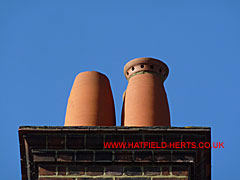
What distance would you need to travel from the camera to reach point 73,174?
577 centimetres

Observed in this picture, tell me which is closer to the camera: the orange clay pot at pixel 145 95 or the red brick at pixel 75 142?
the red brick at pixel 75 142

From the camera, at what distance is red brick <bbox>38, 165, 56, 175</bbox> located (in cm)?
580

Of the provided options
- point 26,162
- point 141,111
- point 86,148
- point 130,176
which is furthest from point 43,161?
point 141,111

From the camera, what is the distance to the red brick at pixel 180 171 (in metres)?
5.79

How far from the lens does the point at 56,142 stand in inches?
229

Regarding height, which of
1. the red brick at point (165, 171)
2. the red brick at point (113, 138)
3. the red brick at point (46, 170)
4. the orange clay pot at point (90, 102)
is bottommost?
the red brick at point (46, 170)

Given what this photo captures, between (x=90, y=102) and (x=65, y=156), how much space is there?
54.8 inches

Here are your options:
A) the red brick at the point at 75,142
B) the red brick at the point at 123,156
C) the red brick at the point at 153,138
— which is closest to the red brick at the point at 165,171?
the red brick at the point at 153,138

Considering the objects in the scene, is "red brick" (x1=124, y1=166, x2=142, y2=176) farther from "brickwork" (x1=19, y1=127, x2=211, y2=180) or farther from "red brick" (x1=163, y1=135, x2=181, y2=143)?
"red brick" (x1=163, y1=135, x2=181, y2=143)

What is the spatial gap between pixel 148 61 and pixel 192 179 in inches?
92.6

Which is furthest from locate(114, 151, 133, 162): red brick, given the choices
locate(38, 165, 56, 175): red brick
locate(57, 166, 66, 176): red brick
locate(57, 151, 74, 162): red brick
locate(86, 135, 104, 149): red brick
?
locate(38, 165, 56, 175): red brick

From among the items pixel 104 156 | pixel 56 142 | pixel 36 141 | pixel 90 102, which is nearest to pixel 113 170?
pixel 104 156

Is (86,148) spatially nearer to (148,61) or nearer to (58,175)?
(58,175)

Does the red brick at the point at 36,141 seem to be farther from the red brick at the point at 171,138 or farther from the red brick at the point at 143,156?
the red brick at the point at 171,138
